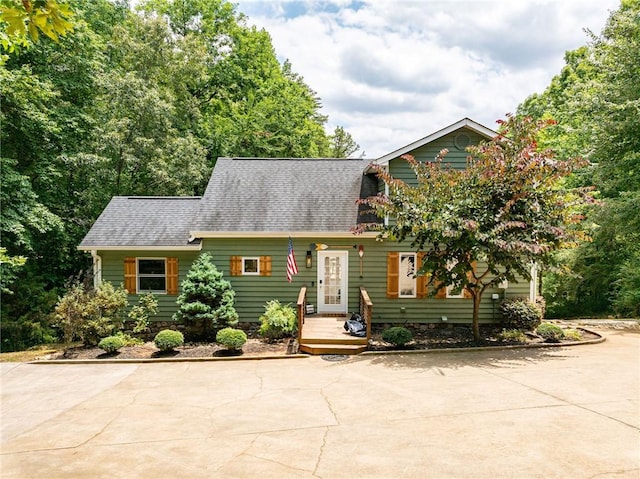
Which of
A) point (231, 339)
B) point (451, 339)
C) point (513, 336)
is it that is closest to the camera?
point (231, 339)

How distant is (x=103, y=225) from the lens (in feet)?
44.7

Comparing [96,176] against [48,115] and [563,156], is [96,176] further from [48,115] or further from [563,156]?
[563,156]

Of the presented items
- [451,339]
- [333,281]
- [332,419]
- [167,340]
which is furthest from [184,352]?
[451,339]

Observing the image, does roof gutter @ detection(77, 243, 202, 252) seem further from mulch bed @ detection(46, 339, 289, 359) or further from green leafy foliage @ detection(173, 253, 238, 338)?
mulch bed @ detection(46, 339, 289, 359)

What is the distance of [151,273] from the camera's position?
13.2m

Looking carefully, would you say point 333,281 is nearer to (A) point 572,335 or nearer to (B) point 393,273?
(B) point 393,273

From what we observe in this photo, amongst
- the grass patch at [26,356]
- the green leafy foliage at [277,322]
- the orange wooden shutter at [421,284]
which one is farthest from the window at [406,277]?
the grass patch at [26,356]

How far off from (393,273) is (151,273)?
780cm

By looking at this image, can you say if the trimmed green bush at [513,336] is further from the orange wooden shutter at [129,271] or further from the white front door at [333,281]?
the orange wooden shutter at [129,271]

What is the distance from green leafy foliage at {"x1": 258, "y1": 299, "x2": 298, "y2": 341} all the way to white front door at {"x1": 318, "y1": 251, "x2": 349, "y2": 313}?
132 cm

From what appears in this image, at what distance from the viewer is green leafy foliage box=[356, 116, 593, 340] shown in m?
9.70

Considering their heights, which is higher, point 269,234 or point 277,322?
point 269,234

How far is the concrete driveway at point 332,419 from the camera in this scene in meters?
4.68

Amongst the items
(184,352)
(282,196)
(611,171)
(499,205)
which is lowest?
(184,352)
